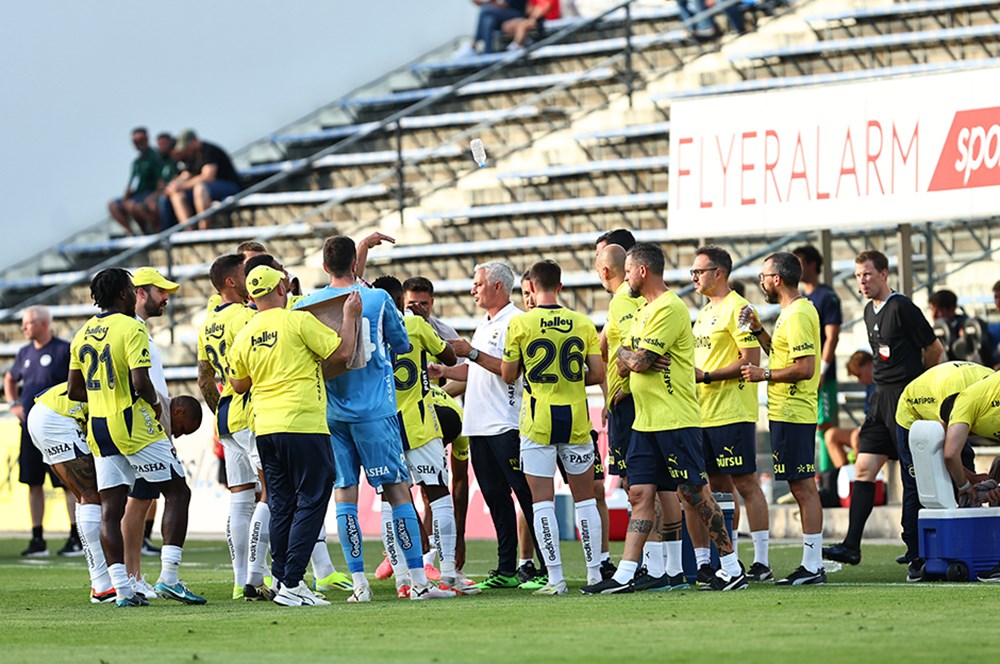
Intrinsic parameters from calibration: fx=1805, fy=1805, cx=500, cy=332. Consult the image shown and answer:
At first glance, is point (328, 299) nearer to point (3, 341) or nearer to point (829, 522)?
point (829, 522)

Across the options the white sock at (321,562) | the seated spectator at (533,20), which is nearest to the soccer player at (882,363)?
the white sock at (321,562)

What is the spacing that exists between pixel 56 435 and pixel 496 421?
3.44m

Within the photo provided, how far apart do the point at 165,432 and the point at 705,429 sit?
10.9 feet

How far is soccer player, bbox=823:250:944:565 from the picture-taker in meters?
12.4

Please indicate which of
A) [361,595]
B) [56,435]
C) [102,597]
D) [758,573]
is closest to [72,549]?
[56,435]

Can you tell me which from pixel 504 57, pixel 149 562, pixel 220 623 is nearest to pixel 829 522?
pixel 149 562

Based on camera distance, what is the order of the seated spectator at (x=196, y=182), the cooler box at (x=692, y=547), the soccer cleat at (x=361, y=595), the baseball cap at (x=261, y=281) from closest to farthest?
the baseball cap at (x=261, y=281) < the soccer cleat at (x=361, y=595) < the cooler box at (x=692, y=547) < the seated spectator at (x=196, y=182)

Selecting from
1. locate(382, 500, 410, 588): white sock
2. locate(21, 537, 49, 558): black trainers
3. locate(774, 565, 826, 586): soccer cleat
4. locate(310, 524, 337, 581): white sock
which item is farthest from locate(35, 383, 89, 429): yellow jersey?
locate(774, 565, 826, 586): soccer cleat

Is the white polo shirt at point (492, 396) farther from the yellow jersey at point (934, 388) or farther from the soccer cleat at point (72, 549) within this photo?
the soccer cleat at point (72, 549)

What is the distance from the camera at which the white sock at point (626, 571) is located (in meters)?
10.5

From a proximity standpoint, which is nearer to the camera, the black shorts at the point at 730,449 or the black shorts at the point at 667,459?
the black shorts at the point at 667,459

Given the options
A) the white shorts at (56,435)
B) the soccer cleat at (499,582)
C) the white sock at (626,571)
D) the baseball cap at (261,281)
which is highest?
the baseball cap at (261,281)

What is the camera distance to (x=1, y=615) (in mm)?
10320

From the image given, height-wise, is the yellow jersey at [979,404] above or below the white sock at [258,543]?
above
